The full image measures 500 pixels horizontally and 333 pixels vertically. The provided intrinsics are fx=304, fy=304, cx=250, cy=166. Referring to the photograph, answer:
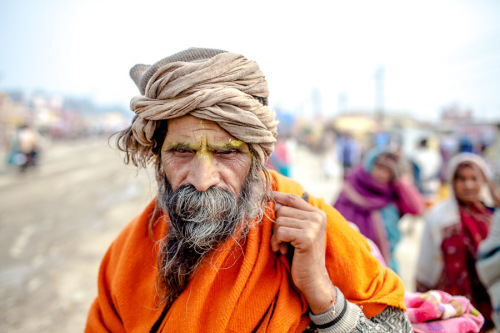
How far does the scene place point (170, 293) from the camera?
1487 mm

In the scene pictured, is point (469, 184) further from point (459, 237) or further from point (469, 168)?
point (459, 237)

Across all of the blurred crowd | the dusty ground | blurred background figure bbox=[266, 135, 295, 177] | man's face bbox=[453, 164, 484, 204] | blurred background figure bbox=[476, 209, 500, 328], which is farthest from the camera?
blurred background figure bbox=[266, 135, 295, 177]

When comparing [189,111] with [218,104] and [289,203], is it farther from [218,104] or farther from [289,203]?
[289,203]

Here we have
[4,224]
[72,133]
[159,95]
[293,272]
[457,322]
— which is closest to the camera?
[293,272]

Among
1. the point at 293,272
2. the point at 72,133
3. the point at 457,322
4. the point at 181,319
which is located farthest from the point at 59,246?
the point at 72,133

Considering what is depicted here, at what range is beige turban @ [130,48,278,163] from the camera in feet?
4.59

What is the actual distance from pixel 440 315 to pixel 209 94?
5.32 feet

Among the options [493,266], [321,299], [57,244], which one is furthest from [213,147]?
[57,244]

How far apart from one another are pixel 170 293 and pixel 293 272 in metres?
0.61

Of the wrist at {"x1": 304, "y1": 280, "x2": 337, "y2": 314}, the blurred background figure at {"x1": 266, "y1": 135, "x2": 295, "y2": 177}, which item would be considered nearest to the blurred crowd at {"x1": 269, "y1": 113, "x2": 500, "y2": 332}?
the wrist at {"x1": 304, "y1": 280, "x2": 337, "y2": 314}

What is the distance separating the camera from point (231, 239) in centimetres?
150

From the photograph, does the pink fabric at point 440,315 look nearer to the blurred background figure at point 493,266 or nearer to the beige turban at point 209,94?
the blurred background figure at point 493,266

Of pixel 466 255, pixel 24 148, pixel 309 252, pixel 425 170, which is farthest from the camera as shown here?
pixel 24 148

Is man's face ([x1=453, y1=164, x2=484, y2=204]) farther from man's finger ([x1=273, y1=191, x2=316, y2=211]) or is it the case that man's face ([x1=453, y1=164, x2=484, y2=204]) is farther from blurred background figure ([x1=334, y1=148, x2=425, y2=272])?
man's finger ([x1=273, y1=191, x2=316, y2=211])
